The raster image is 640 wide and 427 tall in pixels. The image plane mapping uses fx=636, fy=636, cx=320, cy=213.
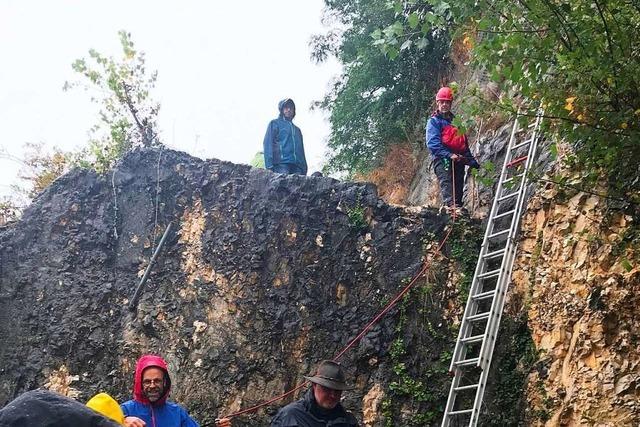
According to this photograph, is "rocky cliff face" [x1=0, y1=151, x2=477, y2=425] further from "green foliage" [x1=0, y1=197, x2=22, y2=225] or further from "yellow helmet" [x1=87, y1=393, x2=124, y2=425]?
"yellow helmet" [x1=87, y1=393, x2=124, y2=425]

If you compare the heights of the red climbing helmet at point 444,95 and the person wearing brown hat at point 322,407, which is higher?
the red climbing helmet at point 444,95

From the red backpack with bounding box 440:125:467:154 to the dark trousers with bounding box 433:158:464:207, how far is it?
21 centimetres

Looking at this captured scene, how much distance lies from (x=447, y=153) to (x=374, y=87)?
4063mm

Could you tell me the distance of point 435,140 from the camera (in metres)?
8.69

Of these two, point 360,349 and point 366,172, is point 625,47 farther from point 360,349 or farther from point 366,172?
point 366,172

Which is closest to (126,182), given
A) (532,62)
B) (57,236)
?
(57,236)

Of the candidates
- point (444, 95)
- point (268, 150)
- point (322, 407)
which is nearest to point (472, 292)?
point (444, 95)

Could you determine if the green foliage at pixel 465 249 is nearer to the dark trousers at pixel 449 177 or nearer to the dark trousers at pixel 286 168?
the dark trousers at pixel 449 177

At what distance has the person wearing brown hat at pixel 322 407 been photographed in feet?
15.7

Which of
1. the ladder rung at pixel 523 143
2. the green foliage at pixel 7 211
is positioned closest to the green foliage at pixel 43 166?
the green foliage at pixel 7 211

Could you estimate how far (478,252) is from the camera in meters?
8.01

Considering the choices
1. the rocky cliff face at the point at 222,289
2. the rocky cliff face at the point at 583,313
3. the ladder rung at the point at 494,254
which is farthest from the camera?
the rocky cliff face at the point at 222,289

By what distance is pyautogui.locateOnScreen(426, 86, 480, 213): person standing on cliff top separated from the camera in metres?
8.62

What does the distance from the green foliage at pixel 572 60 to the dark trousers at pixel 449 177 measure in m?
3.43
